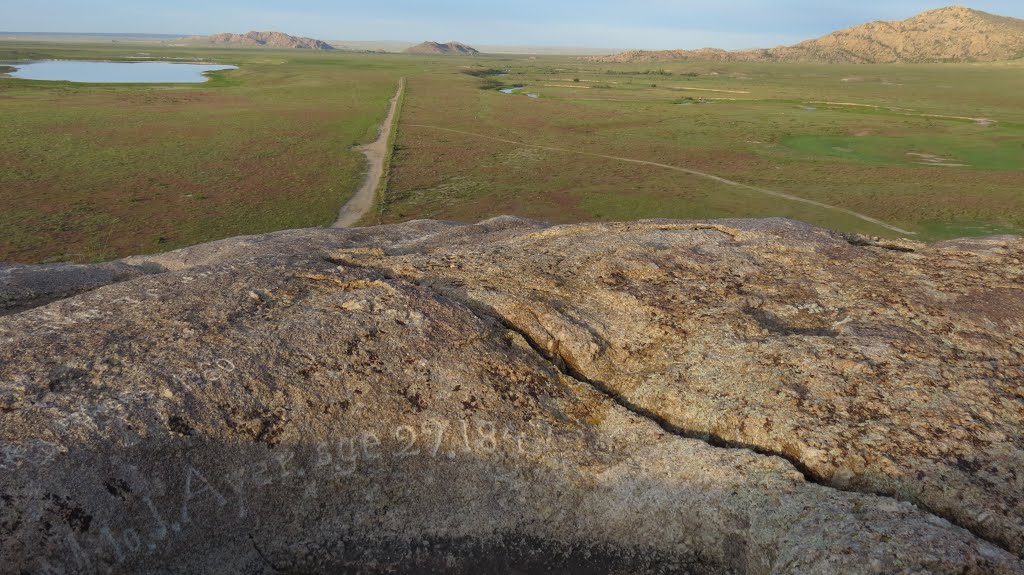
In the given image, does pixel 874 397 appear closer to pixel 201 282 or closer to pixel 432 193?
pixel 201 282

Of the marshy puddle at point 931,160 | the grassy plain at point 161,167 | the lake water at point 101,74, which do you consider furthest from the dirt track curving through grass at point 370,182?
the lake water at point 101,74

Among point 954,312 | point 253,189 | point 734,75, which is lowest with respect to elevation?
point 253,189

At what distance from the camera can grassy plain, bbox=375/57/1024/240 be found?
1722 inches

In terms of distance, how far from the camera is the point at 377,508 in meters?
8.23

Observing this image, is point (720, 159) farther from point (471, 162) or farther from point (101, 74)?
point (101, 74)

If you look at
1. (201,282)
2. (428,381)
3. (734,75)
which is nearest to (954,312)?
(428,381)

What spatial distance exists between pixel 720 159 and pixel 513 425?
193 ft

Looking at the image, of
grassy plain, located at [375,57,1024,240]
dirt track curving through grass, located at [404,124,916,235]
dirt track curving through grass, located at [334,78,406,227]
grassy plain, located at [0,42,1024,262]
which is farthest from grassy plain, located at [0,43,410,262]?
dirt track curving through grass, located at [404,124,916,235]

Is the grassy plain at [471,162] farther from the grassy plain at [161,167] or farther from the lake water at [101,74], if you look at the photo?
the lake water at [101,74]

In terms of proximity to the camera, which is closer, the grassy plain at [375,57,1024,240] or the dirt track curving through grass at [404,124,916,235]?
the dirt track curving through grass at [404,124,916,235]

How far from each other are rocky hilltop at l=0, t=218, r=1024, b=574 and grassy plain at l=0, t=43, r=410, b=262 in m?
28.1

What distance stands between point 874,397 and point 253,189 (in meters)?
46.0

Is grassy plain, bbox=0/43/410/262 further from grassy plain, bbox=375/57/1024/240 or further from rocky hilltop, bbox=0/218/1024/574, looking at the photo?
rocky hilltop, bbox=0/218/1024/574

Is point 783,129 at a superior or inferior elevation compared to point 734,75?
inferior
